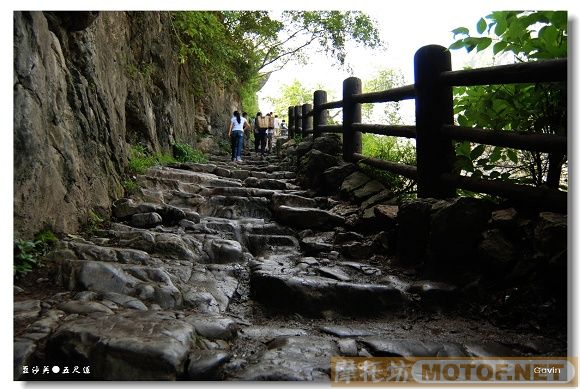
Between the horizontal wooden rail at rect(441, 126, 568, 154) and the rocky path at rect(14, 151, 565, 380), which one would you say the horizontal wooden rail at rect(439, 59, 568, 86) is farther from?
the rocky path at rect(14, 151, 565, 380)

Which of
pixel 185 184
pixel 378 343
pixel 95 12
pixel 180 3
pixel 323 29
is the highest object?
pixel 323 29

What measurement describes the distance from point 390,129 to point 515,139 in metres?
1.64

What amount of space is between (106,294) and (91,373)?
0.69 meters

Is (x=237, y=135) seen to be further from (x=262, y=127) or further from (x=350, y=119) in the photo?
(x=350, y=119)

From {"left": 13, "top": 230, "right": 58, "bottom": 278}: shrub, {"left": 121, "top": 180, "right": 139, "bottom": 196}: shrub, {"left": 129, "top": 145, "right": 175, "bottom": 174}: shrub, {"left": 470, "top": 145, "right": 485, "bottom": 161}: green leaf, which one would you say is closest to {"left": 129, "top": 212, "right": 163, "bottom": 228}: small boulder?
{"left": 121, "top": 180, "right": 139, "bottom": 196}: shrub

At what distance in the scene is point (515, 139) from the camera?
2.21 metres

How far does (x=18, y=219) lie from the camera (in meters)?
2.30

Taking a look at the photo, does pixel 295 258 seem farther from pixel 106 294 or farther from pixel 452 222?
pixel 106 294

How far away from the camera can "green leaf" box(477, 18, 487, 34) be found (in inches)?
86.0

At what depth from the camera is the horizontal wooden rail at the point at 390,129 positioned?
333 centimetres

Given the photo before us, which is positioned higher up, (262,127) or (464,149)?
(262,127)

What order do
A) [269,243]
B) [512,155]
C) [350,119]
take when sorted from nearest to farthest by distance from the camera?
[512,155] < [269,243] < [350,119]

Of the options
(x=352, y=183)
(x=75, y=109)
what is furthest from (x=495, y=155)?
(x=75, y=109)
